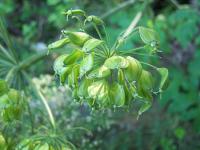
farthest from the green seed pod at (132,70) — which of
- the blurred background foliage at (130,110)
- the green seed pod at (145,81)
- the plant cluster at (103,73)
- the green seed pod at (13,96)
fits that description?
the blurred background foliage at (130,110)

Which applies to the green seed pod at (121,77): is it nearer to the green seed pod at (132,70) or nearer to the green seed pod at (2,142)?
the green seed pod at (132,70)

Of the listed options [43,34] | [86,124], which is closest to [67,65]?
[86,124]

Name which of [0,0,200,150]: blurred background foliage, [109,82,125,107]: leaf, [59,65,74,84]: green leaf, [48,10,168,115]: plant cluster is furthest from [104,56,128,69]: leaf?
[0,0,200,150]: blurred background foliage

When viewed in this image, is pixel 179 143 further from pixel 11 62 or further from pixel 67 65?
pixel 67 65

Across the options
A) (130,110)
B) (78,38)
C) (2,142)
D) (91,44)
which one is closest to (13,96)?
(2,142)

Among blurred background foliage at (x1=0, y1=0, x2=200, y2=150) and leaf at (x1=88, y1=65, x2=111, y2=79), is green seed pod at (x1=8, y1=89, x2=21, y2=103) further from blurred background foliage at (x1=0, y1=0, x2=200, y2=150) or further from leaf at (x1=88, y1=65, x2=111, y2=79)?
blurred background foliage at (x1=0, y1=0, x2=200, y2=150)
